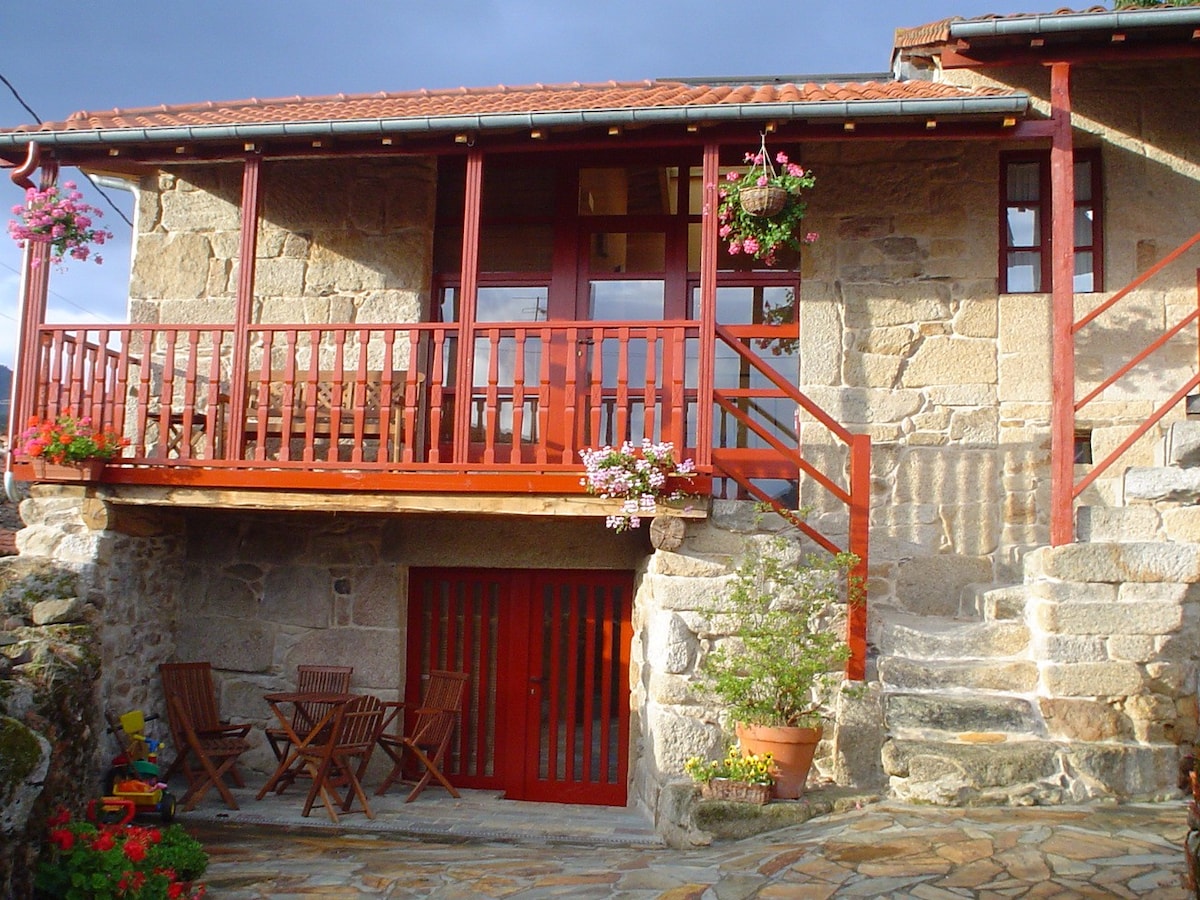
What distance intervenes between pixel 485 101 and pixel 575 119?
150 centimetres

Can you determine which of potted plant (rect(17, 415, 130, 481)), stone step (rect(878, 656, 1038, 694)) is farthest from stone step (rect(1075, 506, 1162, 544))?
potted plant (rect(17, 415, 130, 481))

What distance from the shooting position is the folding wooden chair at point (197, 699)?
707 cm

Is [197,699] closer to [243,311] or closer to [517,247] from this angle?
[243,311]

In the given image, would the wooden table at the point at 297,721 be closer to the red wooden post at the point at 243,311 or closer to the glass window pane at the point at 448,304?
the red wooden post at the point at 243,311

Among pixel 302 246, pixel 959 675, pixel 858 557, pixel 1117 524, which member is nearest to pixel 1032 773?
pixel 959 675

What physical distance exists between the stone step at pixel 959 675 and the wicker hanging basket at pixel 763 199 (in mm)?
2490

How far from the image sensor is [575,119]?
6.24m

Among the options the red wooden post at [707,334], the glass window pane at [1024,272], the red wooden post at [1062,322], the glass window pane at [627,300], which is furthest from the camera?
the glass window pane at [627,300]

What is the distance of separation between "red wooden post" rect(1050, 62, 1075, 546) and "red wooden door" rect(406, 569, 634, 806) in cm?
274

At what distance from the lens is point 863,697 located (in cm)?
573

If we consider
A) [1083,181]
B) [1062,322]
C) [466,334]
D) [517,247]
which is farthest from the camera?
[517,247]

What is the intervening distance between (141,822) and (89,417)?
90.3 inches

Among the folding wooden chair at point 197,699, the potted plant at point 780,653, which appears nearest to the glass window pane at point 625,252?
the potted plant at point 780,653

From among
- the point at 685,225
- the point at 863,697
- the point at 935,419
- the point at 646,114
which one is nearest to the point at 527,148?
the point at 646,114
